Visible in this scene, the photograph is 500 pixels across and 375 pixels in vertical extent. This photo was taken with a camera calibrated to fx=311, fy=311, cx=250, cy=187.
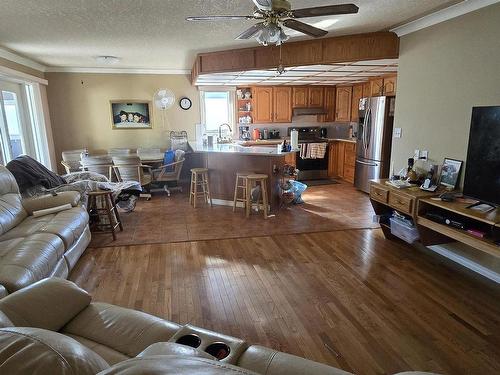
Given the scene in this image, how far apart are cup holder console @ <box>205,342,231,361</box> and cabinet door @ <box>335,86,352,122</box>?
680cm

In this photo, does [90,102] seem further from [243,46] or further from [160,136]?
[243,46]

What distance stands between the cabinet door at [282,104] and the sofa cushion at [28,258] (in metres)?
5.69

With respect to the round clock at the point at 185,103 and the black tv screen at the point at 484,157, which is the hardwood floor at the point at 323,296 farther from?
the round clock at the point at 185,103

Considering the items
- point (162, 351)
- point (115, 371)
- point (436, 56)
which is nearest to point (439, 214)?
point (436, 56)

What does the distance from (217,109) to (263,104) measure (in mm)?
1081

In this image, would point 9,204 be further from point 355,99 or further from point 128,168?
point 355,99

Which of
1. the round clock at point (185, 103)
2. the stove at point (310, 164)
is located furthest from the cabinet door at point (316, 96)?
the round clock at point (185, 103)

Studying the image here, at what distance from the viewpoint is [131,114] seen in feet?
21.3

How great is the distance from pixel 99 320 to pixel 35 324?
269mm

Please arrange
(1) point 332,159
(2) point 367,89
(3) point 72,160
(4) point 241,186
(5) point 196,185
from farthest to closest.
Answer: (1) point 332,159 < (2) point 367,89 < (3) point 72,160 < (5) point 196,185 < (4) point 241,186

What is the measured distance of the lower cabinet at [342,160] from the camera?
6719mm

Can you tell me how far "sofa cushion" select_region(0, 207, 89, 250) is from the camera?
2.73 metres

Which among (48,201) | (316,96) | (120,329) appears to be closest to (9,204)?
(48,201)

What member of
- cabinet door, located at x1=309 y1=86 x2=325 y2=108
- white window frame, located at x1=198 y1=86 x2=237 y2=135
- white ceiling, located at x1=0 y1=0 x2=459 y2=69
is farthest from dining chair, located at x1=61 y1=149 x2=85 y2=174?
cabinet door, located at x1=309 y1=86 x2=325 y2=108
